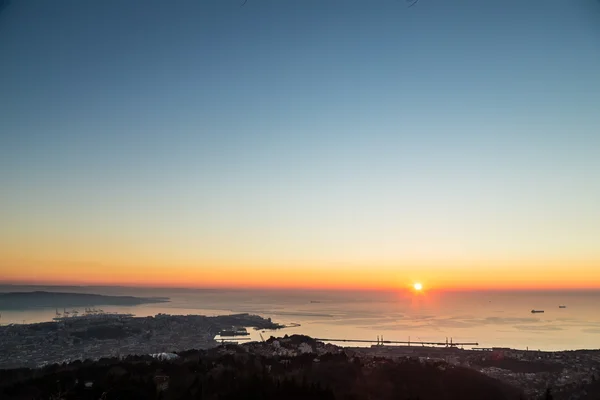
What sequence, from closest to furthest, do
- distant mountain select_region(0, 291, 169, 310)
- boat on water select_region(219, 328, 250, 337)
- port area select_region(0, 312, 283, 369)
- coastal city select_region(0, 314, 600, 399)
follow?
coastal city select_region(0, 314, 600, 399) < port area select_region(0, 312, 283, 369) < boat on water select_region(219, 328, 250, 337) < distant mountain select_region(0, 291, 169, 310)

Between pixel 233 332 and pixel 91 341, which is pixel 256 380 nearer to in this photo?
pixel 91 341

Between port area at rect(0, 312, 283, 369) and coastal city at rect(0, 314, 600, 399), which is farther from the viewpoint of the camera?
port area at rect(0, 312, 283, 369)

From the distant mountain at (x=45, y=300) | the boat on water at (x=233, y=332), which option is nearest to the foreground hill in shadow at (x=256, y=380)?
the boat on water at (x=233, y=332)

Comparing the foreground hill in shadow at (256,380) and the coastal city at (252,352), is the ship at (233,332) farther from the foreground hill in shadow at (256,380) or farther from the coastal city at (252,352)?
the foreground hill in shadow at (256,380)

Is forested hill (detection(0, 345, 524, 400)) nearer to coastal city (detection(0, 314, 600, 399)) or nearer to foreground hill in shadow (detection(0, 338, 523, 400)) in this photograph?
foreground hill in shadow (detection(0, 338, 523, 400))

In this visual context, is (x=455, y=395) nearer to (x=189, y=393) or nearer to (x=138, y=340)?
(x=189, y=393)

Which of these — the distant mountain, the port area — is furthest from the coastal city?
the distant mountain

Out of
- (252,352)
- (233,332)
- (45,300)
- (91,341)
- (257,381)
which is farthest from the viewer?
(45,300)

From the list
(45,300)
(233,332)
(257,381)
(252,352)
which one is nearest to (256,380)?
(257,381)
